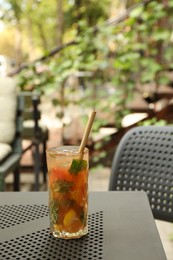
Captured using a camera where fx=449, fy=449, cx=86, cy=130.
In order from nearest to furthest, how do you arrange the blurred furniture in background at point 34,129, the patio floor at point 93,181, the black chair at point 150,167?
the black chair at point 150,167, the patio floor at point 93,181, the blurred furniture in background at point 34,129

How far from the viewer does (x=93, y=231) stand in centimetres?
86

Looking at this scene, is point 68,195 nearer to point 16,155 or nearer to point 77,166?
point 77,166

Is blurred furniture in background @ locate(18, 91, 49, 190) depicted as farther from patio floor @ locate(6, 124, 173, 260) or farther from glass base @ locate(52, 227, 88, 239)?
glass base @ locate(52, 227, 88, 239)

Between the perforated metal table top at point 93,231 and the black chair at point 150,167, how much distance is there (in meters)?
0.36

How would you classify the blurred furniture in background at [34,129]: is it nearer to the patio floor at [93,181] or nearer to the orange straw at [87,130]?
the patio floor at [93,181]

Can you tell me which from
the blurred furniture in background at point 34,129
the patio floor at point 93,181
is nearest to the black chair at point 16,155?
the blurred furniture in background at point 34,129

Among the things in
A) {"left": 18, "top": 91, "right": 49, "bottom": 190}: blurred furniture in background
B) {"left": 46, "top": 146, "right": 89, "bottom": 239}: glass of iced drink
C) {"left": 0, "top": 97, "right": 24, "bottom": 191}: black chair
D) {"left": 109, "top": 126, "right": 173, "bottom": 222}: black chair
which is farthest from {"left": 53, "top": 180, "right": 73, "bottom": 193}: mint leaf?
{"left": 18, "top": 91, "right": 49, "bottom": 190}: blurred furniture in background

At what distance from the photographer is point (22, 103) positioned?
2.86 m

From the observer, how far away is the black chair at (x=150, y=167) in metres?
1.42

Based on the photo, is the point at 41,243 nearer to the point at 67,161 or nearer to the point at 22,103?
the point at 67,161

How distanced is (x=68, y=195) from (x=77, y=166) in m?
0.06

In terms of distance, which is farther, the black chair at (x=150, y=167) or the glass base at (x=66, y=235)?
the black chair at (x=150, y=167)

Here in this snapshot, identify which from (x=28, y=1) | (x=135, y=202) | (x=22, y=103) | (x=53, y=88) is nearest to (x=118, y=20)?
(x=53, y=88)

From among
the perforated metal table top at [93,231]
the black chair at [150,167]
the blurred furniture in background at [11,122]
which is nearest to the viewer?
the perforated metal table top at [93,231]
